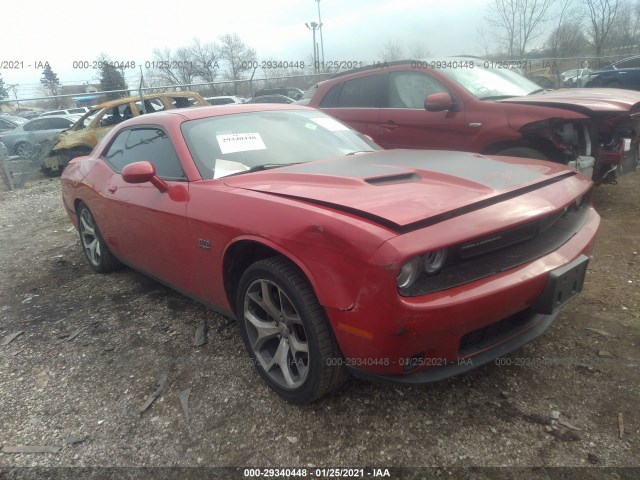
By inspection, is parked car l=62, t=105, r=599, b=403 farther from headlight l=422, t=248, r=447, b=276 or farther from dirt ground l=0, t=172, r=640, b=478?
dirt ground l=0, t=172, r=640, b=478

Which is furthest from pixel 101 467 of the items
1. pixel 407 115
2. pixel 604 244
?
pixel 407 115

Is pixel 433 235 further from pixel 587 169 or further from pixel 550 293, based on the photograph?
pixel 587 169

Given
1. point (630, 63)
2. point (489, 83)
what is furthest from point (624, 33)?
point (489, 83)

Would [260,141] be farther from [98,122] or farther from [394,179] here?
[98,122]

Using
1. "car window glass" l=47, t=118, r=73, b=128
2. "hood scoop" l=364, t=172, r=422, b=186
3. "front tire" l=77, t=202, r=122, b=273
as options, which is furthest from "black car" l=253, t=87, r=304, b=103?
"hood scoop" l=364, t=172, r=422, b=186

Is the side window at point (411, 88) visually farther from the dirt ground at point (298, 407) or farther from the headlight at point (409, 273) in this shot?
the headlight at point (409, 273)

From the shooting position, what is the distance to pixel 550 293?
78.5 inches

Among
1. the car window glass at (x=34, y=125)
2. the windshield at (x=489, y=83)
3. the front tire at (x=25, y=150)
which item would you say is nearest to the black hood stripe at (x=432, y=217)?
the windshield at (x=489, y=83)

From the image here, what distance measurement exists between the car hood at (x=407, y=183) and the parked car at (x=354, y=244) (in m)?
0.01

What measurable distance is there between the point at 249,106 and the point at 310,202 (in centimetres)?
172

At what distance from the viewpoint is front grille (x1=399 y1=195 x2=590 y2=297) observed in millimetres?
1856

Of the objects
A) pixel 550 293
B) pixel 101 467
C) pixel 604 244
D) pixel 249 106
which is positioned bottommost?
pixel 101 467

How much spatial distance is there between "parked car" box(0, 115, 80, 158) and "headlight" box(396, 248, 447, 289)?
11975 mm

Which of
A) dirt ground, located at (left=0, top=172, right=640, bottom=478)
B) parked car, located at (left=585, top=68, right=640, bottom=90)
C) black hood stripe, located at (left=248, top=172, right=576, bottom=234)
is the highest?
parked car, located at (left=585, top=68, right=640, bottom=90)
